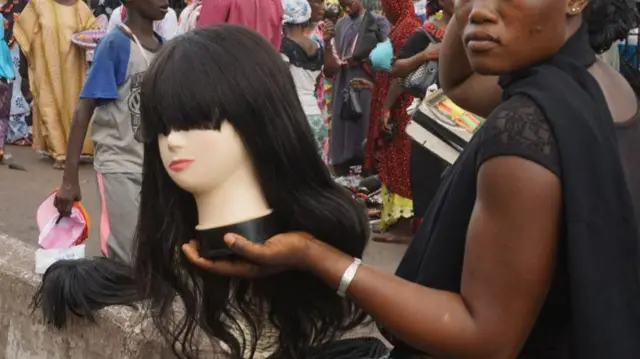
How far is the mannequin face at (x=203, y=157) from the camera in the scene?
1.66 metres

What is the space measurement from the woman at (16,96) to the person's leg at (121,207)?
5638 millimetres

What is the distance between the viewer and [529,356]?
143 centimetres

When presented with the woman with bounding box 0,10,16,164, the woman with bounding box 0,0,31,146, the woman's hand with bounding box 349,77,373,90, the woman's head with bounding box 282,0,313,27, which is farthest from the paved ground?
the woman's hand with bounding box 349,77,373,90

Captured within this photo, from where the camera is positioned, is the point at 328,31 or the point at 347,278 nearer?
the point at 347,278

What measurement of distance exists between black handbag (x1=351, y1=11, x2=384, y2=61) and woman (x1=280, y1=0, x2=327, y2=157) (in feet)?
3.43

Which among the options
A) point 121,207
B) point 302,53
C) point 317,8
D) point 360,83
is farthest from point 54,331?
point 360,83

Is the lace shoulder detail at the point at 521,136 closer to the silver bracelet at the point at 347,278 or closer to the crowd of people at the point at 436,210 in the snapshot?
the crowd of people at the point at 436,210

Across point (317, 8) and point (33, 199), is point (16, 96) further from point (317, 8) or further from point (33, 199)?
point (317, 8)

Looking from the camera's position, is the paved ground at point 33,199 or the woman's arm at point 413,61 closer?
the woman's arm at point 413,61

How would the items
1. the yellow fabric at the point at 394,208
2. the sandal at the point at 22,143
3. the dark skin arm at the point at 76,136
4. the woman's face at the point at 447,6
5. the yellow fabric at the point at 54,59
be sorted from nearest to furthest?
the dark skin arm at the point at 76,136
the woman's face at the point at 447,6
the yellow fabric at the point at 394,208
the yellow fabric at the point at 54,59
the sandal at the point at 22,143

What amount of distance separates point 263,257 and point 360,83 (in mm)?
5891

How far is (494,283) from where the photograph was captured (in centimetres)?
127

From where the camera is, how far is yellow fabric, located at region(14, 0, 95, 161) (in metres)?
8.10

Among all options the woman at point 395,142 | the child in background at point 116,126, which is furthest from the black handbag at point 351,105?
the child in background at point 116,126
